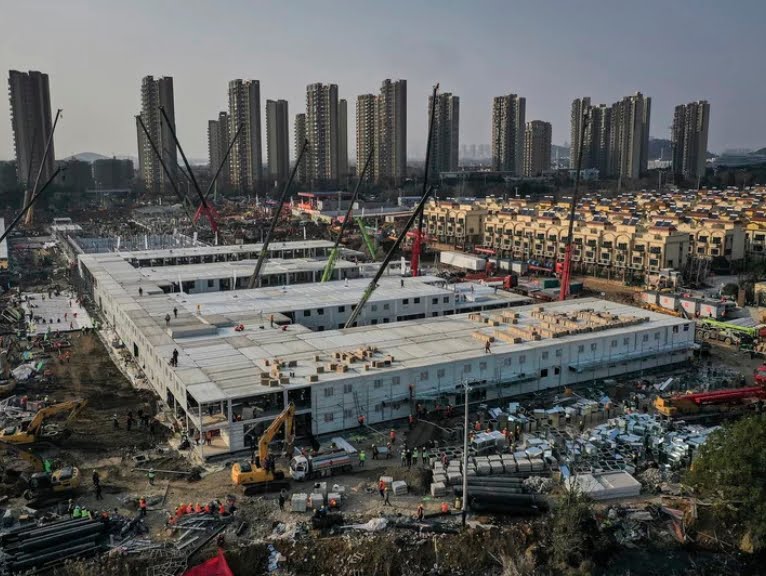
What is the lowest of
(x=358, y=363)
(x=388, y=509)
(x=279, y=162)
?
(x=388, y=509)

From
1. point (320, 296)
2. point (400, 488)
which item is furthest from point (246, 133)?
point (400, 488)

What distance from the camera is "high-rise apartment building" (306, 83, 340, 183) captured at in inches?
2559

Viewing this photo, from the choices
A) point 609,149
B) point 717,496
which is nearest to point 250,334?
point 717,496

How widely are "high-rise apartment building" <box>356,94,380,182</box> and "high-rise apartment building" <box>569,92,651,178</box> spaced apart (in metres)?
A: 22.4

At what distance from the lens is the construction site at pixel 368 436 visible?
27.8 feet

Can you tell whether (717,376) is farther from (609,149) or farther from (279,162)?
(609,149)

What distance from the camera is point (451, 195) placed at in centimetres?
6200

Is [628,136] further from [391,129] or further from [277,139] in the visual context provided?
[277,139]

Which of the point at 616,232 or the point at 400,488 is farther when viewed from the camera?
the point at 616,232

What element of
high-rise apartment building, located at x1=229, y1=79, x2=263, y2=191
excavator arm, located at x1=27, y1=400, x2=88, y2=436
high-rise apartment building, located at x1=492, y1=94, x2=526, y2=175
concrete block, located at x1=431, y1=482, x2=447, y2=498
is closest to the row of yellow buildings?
concrete block, located at x1=431, y1=482, x2=447, y2=498

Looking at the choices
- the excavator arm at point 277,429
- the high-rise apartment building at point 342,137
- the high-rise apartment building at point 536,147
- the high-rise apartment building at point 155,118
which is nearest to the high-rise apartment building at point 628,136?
the high-rise apartment building at point 536,147

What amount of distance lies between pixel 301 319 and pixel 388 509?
8.54 meters

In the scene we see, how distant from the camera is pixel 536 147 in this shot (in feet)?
267

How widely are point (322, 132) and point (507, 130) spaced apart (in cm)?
2239
